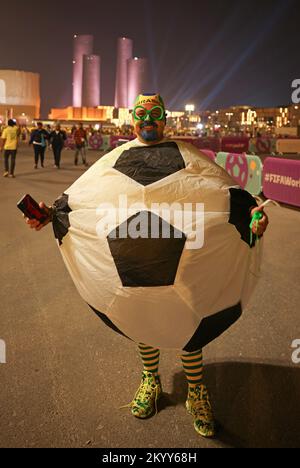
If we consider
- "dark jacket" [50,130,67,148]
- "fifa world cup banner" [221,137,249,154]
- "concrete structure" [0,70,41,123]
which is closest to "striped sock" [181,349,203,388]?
"dark jacket" [50,130,67,148]

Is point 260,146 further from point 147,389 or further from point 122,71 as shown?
point 122,71

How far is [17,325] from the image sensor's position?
4.22 metres

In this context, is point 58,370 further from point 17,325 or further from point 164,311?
point 164,311

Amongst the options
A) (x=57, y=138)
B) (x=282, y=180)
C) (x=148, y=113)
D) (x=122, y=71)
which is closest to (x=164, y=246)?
(x=148, y=113)

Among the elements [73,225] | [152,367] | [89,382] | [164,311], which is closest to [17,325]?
[89,382]

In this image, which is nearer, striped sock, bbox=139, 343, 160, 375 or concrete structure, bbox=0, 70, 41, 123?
striped sock, bbox=139, 343, 160, 375

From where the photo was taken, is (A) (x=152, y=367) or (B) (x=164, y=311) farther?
(A) (x=152, y=367)

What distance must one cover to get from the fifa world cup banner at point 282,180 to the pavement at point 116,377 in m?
4.86

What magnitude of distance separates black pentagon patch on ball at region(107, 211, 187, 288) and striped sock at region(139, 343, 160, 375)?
0.73m

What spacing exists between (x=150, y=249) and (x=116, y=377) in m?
1.39

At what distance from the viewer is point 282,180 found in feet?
34.0

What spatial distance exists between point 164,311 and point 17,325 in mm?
2233

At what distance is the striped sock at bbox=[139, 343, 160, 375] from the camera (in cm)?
298

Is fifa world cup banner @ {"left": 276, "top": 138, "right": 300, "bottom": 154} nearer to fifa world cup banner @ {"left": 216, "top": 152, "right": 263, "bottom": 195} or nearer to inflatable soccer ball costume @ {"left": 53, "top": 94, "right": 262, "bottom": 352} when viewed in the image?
fifa world cup banner @ {"left": 216, "top": 152, "right": 263, "bottom": 195}
